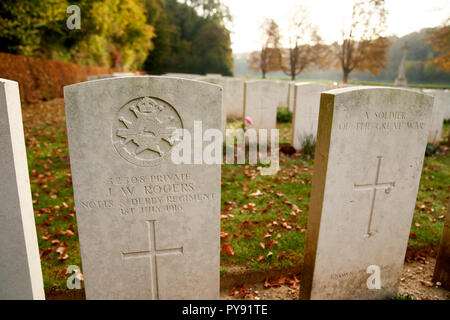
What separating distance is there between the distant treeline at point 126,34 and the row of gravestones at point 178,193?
40.8ft

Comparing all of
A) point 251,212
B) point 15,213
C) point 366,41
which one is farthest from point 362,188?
point 366,41

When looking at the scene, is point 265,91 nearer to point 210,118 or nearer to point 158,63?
point 210,118

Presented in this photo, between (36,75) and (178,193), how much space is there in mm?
13808

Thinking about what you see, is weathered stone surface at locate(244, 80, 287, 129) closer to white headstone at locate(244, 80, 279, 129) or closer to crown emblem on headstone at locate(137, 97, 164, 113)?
white headstone at locate(244, 80, 279, 129)

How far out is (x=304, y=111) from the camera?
797 cm

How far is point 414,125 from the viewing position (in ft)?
9.41

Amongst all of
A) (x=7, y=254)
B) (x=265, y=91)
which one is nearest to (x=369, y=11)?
(x=265, y=91)

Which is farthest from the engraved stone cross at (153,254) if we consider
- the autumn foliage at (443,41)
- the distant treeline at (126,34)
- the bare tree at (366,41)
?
the bare tree at (366,41)

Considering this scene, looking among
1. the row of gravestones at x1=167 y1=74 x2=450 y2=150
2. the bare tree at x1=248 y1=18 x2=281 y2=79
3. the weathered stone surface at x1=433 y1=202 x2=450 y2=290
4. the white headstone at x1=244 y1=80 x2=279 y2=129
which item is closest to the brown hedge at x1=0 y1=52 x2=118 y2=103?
the row of gravestones at x1=167 y1=74 x2=450 y2=150

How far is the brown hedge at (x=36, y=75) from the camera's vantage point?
11180mm

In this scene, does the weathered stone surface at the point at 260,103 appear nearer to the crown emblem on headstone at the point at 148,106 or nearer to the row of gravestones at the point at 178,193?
the row of gravestones at the point at 178,193

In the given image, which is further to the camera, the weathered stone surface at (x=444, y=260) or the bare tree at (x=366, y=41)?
the bare tree at (x=366, y=41)
